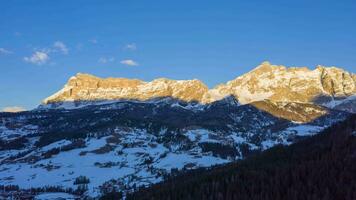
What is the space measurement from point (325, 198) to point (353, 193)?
34.8 feet

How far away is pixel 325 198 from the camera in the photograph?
200 metres

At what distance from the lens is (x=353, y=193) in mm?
199125
